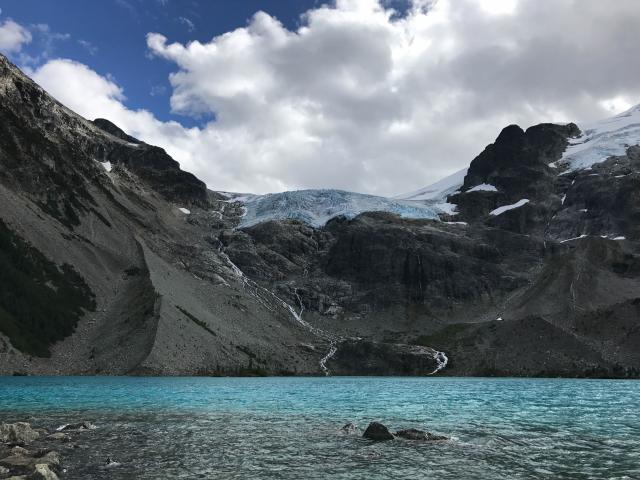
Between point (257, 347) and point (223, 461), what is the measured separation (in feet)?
481

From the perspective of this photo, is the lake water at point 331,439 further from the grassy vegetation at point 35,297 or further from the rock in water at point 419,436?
the grassy vegetation at point 35,297

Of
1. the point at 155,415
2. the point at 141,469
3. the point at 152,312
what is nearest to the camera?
the point at 141,469

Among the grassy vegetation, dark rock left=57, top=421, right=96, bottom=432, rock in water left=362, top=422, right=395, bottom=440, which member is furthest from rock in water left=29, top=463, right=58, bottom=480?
the grassy vegetation

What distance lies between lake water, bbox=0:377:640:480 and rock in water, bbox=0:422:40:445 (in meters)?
3.10

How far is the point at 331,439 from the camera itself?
4059 centimetres

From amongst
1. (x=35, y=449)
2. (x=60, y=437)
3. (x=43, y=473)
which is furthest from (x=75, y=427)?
(x=43, y=473)

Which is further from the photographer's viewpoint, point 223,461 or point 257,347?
point 257,347

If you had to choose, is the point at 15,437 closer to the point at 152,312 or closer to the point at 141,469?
the point at 141,469

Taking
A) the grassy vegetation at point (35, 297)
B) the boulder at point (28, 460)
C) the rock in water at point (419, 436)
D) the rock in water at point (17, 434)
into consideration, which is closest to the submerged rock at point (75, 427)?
the rock in water at point (17, 434)

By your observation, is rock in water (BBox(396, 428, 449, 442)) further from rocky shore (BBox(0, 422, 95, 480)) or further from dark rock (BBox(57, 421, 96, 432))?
dark rock (BBox(57, 421, 96, 432))

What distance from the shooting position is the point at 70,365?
13838cm

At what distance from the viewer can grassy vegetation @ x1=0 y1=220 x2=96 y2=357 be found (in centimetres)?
13975

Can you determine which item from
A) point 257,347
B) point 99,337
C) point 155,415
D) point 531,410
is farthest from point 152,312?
point 531,410

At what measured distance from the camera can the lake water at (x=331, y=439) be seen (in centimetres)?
2952
